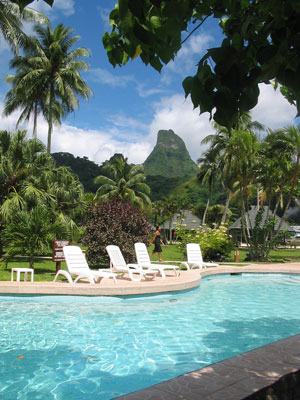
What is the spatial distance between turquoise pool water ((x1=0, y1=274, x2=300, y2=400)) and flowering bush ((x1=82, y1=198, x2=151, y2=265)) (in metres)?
5.31

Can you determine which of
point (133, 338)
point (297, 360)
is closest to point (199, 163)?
point (133, 338)

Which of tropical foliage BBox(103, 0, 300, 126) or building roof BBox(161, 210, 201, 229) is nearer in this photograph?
tropical foliage BBox(103, 0, 300, 126)

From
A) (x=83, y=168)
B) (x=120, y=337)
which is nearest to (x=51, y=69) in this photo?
(x=120, y=337)

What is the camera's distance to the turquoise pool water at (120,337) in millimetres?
4938

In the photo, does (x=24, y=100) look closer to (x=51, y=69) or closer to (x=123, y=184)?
(x=51, y=69)

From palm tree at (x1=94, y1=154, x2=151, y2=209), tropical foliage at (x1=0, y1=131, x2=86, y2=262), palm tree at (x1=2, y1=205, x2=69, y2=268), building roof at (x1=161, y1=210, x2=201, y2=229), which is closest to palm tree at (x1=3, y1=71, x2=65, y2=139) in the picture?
palm tree at (x1=94, y1=154, x2=151, y2=209)

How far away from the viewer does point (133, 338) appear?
6.69 metres

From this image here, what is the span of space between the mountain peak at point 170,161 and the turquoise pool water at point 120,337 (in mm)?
87481

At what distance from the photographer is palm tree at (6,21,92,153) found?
90.1 ft

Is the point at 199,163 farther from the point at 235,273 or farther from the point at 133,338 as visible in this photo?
the point at 133,338

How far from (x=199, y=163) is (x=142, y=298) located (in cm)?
3753

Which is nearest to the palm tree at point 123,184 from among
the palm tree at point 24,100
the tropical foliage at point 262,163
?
the palm tree at point 24,100

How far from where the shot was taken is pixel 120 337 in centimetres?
673

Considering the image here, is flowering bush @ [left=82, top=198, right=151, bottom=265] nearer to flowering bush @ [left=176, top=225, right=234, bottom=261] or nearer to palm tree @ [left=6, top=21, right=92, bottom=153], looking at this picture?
flowering bush @ [left=176, top=225, right=234, bottom=261]
